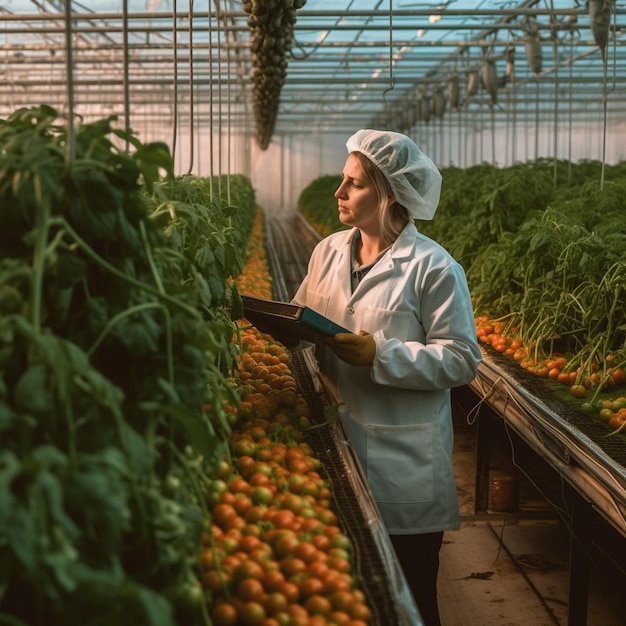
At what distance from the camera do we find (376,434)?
2.97 meters

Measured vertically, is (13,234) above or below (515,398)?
above

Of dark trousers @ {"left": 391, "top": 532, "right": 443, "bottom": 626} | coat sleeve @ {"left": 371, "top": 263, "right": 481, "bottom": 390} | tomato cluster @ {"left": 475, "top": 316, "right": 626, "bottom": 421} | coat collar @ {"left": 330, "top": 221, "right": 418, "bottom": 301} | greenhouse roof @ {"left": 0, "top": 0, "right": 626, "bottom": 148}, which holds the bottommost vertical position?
dark trousers @ {"left": 391, "top": 532, "right": 443, "bottom": 626}

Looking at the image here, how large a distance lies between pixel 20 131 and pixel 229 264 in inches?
51.1

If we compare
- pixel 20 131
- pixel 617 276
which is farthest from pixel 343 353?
pixel 617 276

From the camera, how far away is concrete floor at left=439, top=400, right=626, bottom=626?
382cm

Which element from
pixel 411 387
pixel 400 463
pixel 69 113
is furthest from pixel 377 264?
pixel 69 113

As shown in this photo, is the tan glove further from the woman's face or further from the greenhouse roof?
the greenhouse roof

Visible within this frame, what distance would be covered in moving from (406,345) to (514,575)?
6.50ft

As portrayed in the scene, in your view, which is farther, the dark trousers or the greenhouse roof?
the greenhouse roof

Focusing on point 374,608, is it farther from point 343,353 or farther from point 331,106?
point 331,106

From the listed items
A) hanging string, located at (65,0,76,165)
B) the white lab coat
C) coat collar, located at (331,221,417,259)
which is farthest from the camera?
coat collar, located at (331,221,417,259)

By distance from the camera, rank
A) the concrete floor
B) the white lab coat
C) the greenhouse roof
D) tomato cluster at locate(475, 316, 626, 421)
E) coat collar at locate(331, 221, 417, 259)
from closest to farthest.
Result: 1. the white lab coat
2. coat collar at locate(331, 221, 417, 259)
3. the concrete floor
4. tomato cluster at locate(475, 316, 626, 421)
5. the greenhouse roof

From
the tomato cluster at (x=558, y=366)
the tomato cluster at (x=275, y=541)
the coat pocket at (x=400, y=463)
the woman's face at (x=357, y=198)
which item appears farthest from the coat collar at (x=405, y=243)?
the tomato cluster at (x=558, y=366)

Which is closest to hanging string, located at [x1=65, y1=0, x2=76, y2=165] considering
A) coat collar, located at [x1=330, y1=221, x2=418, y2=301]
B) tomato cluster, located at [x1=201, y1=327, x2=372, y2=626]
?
tomato cluster, located at [x1=201, y1=327, x2=372, y2=626]
